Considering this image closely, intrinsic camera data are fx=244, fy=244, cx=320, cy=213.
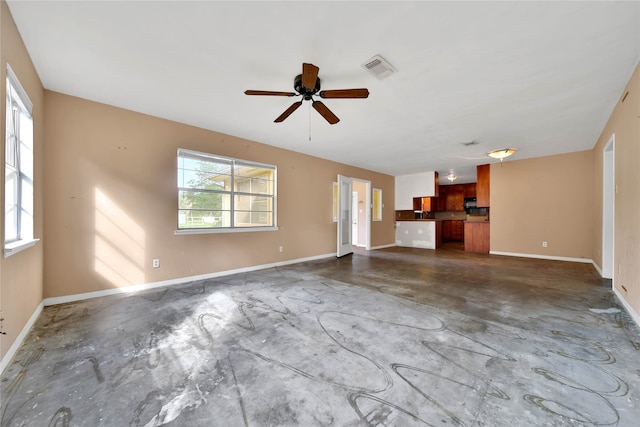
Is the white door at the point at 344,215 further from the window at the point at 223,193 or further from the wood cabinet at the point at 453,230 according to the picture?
the wood cabinet at the point at 453,230

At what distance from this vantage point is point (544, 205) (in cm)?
596

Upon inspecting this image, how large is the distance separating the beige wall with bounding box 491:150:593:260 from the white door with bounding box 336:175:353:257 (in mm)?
3934

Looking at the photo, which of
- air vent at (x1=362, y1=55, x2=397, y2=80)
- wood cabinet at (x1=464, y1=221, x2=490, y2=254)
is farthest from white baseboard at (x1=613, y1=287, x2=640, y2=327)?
wood cabinet at (x1=464, y1=221, x2=490, y2=254)

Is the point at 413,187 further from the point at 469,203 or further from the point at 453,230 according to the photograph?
the point at 453,230

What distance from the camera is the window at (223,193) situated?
4008 millimetres

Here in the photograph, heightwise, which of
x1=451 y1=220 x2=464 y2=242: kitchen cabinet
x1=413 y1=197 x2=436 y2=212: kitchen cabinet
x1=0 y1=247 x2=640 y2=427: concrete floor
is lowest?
x1=0 y1=247 x2=640 y2=427: concrete floor

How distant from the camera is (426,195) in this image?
8000 millimetres

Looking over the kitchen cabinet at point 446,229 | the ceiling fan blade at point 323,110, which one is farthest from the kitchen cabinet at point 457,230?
the ceiling fan blade at point 323,110

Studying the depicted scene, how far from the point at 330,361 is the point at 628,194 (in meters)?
3.71

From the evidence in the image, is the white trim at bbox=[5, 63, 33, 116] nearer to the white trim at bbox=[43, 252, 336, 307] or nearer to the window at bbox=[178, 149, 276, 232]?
the window at bbox=[178, 149, 276, 232]

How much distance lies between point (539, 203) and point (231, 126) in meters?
7.28

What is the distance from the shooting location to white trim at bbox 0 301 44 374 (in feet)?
5.66

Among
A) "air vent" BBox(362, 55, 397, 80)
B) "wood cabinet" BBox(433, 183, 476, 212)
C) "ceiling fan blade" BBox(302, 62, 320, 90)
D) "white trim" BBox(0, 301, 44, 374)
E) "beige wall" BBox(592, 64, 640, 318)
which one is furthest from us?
"wood cabinet" BBox(433, 183, 476, 212)

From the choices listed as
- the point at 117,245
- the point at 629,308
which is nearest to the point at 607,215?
the point at 629,308
